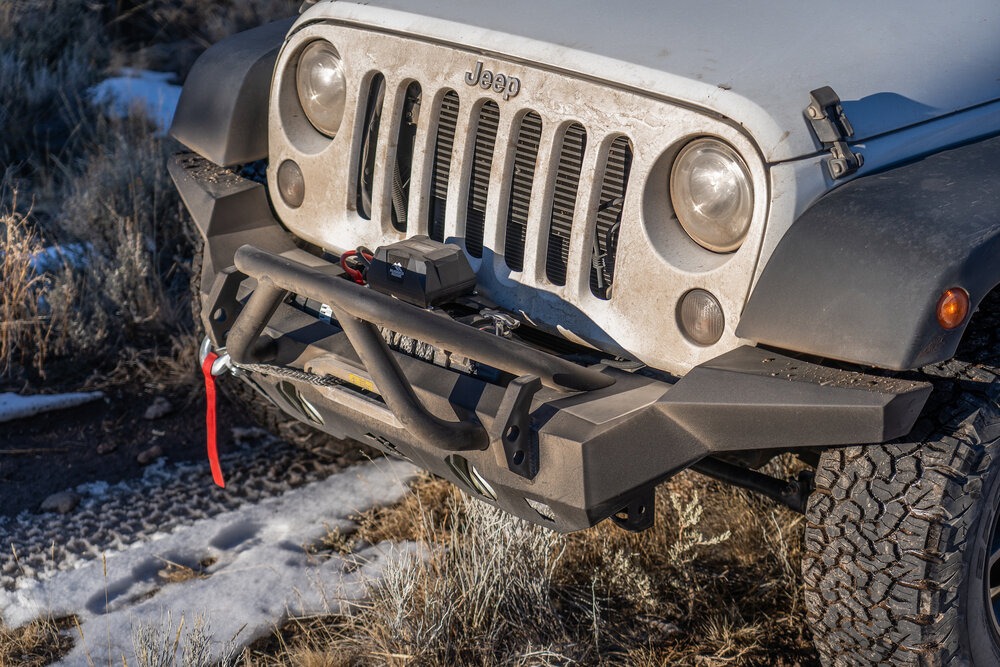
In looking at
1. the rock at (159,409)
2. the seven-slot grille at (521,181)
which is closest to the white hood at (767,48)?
the seven-slot grille at (521,181)

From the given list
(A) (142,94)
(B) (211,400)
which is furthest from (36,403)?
(A) (142,94)

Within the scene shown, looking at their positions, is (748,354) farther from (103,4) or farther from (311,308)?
(103,4)

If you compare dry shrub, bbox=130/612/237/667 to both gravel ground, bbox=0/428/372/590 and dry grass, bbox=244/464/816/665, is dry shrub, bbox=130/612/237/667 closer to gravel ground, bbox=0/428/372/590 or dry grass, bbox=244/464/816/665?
dry grass, bbox=244/464/816/665

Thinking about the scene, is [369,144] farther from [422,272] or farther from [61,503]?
[61,503]

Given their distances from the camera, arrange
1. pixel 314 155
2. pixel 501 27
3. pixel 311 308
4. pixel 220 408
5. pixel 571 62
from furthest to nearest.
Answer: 1. pixel 220 408
2. pixel 314 155
3. pixel 311 308
4. pixel 501 27
5. pixel 571 62

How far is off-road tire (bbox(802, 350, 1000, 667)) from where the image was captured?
227 cm

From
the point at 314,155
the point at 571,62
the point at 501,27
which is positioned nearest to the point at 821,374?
the point at 571,62

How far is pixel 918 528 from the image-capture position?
2.27 meters

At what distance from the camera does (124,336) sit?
4.66 metres

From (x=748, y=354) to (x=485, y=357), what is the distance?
57cm

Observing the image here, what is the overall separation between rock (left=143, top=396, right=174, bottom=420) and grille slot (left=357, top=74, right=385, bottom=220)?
156cm

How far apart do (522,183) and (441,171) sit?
322mm

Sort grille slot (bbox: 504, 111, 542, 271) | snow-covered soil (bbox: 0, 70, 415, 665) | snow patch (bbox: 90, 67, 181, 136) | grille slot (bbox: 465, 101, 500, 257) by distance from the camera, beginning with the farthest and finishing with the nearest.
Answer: snow patch (bbox: 90, 67, 181, 136) < snow-covered soil (bbox: 0, 70, 415, 665) < grille slot (bbox: 465, 101, 500, 257) < grille slot (bbox: 504, 111, 542, 271)

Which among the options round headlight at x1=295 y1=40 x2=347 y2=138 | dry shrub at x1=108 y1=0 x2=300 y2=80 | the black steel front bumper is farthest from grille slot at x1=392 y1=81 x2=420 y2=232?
dry shrub at x1=108 y1=0 x2=300 y2=80
